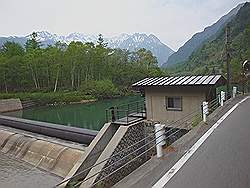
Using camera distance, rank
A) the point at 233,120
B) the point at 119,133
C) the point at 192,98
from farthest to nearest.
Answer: the point at 192,98
the point at 119,133
the point at 233,120

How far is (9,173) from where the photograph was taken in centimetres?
1363

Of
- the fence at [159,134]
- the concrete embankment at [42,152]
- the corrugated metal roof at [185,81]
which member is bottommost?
the concrete embankment at [42,152]

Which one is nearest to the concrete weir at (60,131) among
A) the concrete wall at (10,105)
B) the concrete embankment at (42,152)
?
the concrete embankment at (42,152)

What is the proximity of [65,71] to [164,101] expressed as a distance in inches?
1582

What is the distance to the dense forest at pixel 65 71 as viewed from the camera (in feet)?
154

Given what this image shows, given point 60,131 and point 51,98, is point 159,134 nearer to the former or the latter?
point 60,131

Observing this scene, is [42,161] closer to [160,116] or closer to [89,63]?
[160,116]

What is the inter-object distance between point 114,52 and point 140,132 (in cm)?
5288

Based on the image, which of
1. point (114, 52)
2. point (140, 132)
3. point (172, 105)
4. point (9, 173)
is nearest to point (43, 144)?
point (9, 173)

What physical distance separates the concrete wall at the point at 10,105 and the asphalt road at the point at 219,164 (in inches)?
1404

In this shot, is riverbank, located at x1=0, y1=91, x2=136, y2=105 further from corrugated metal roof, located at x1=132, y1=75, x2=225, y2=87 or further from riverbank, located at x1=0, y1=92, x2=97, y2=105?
corrugated metal roof, located at x1=132, y1=75, x2=225, y2=87

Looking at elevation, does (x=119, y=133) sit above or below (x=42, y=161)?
above

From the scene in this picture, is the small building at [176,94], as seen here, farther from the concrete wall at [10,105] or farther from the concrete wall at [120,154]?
the concrete wall at [10,105]

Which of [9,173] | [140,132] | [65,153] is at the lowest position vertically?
[9,173]
